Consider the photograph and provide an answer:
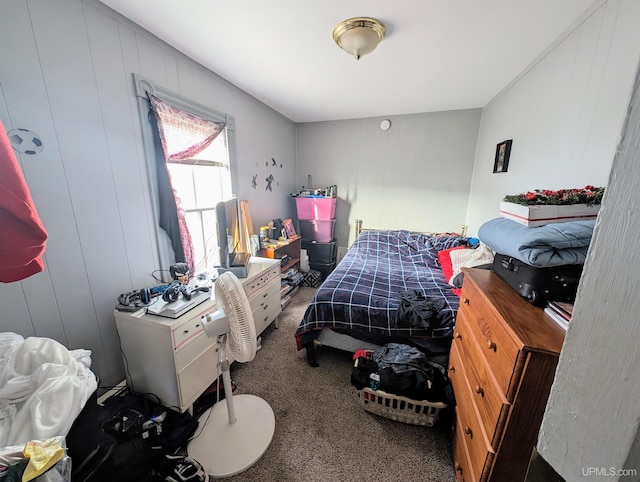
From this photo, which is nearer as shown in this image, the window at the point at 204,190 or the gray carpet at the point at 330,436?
the gray carpet at the point at 330,436

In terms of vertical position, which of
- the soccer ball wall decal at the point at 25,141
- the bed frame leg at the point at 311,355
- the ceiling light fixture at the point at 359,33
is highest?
the ceiling light fixture at the point at 359,33

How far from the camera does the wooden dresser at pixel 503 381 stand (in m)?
0.76

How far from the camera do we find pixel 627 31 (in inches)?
43.9

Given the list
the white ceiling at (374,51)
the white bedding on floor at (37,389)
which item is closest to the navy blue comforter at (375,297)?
the white bedding on floor at (37,389)

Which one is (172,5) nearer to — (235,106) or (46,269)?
(235,106)

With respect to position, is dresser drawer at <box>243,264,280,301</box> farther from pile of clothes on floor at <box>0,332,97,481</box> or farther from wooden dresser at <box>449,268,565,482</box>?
wooden dresser at <box>449,268,565,482</box>

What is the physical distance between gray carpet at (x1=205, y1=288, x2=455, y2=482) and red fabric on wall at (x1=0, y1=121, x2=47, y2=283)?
135 centimetres

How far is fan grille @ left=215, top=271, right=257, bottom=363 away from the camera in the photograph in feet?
3.86

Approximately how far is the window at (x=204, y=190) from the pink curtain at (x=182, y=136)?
0.10m

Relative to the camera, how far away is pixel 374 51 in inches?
72.5

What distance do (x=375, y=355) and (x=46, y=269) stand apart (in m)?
1.95

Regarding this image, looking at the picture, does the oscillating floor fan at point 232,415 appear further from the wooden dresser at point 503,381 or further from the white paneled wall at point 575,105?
the white paneled wall at point 575,105

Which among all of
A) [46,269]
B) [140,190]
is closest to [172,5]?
[140,190]

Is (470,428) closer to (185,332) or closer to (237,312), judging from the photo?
(237,312)
